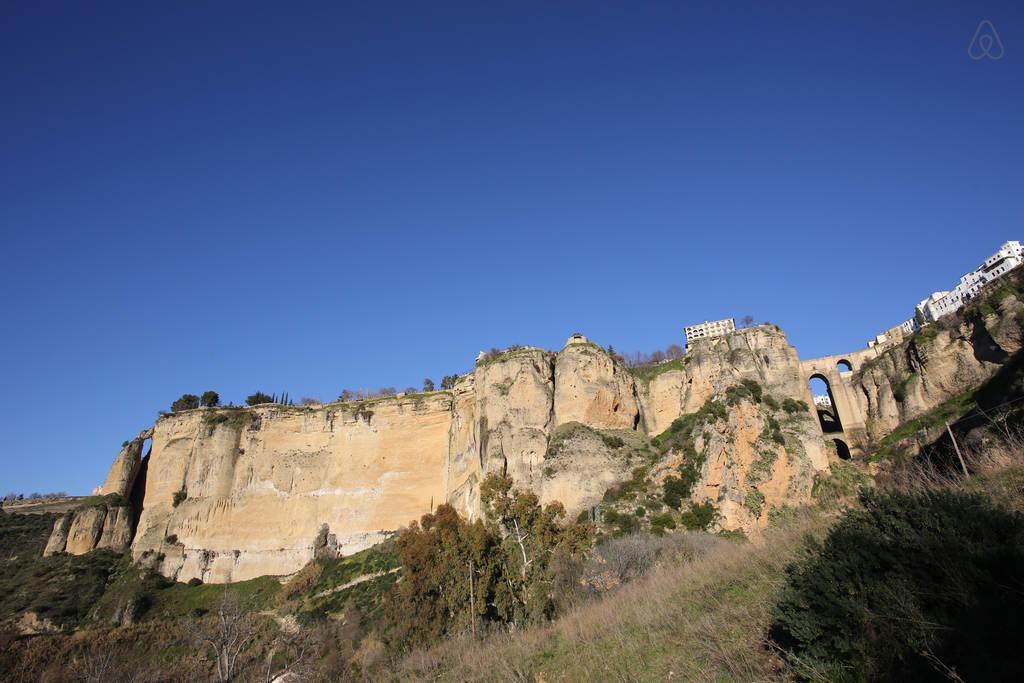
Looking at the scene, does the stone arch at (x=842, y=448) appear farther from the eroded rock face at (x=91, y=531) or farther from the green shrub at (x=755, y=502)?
the eroded rock face at (x=91, y=531)

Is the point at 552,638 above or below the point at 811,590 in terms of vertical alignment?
below

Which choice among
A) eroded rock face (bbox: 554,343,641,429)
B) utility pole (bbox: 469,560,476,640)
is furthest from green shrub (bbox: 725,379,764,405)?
utility pole (bbox: 469,560,476,640)

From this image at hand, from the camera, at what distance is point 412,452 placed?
44.7m

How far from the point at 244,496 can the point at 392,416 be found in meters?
12.5

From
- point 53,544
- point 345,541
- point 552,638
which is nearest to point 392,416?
point 345,541

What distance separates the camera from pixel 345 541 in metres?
42.0

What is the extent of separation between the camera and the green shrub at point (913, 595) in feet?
A: 12.8

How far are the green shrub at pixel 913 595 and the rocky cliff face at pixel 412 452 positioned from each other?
83.9 ft

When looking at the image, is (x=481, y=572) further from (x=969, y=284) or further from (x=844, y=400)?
(x=969, y=284)

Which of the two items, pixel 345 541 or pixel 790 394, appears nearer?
pixel 790 394

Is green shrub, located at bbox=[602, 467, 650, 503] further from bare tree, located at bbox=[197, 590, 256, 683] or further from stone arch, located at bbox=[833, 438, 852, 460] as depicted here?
bare tree, located at bbox=[197, 590, 256, 683]

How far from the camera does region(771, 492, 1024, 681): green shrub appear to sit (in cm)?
390

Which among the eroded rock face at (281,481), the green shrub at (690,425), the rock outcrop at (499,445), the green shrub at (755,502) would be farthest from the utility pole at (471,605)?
the eroded rock face at (281,481)

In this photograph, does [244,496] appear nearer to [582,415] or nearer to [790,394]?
[582,415]
